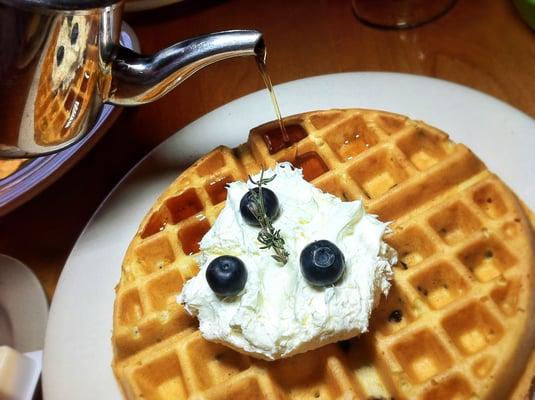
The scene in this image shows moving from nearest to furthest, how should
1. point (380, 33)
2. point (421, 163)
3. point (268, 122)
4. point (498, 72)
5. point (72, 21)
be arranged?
point (72, 21)
point (421, 163)
point (268, 122)
point (498, 72)
point (380, 33)

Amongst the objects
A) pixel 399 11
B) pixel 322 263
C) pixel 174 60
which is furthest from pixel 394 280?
pixel 399 11

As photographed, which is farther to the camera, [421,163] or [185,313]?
[421,163]

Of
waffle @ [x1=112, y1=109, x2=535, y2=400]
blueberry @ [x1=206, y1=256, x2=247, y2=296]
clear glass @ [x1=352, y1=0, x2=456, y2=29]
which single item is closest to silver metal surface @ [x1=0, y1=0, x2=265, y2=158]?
waffle @ [x1=112, y1=109, x2=535, y2=400]

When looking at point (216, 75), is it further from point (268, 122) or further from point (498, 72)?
point (498, 72)

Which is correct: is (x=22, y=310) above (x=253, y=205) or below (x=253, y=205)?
above

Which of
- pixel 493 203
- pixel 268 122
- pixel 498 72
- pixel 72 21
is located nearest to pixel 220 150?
pixel 268 122

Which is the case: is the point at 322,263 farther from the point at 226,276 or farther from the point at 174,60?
the point at 174,60
